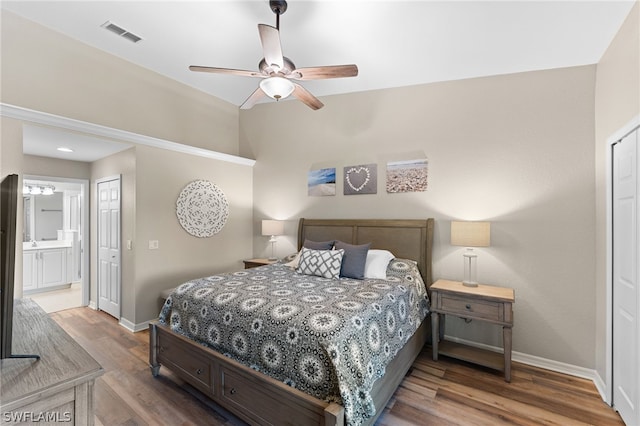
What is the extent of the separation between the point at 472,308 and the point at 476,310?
36mm

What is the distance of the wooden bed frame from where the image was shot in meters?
1.69

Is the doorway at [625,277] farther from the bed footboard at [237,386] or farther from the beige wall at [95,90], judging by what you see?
the beige wall at [95,90]

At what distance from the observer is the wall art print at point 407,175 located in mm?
3533

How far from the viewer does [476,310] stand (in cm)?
275

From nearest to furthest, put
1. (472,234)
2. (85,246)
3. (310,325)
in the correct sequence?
1. (310,325)
2. (472,234)
3. (85,246)

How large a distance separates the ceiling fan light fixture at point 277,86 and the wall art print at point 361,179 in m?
1.83

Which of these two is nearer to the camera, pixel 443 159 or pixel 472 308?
pixel 472 308

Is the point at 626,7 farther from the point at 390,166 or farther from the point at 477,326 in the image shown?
the point at 477,326

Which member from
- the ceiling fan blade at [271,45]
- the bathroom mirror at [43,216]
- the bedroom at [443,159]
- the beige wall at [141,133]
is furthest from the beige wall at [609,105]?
the bathroom mirror at [43,216]

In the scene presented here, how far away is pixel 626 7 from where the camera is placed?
6.94 ft

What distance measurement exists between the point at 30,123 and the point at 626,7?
17.3 ft

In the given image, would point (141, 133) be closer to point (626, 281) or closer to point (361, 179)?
point (361, 179)

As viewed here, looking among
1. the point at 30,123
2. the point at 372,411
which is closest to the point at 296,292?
the point at 372,411

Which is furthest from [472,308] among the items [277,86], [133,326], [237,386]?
[133,326]
